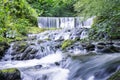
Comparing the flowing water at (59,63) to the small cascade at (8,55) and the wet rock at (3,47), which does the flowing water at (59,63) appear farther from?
the wet rock at (3,47)

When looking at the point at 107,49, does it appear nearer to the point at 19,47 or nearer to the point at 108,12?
the point at 19,47

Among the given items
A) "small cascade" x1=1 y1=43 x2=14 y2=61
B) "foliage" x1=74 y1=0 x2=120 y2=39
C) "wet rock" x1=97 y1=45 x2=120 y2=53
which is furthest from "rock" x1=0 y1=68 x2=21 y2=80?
"wet rock" x1=97 y1=45 x2=120 y2=53

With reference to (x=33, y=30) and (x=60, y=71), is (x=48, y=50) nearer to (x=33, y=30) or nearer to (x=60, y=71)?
(x=60, y=71)

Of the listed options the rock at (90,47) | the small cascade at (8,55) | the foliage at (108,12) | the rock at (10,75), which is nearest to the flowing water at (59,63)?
the small cascade at (8,55)

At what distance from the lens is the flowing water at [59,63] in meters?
7.14

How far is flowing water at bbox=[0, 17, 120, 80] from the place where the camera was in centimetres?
714

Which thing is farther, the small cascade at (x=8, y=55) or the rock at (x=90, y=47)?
the small cascade at (x=8, y=55)

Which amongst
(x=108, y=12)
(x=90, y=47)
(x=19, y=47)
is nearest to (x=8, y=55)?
(x=19, y=47)

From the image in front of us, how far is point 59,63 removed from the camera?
8961mm

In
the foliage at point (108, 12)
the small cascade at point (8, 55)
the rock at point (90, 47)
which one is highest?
the foliage at point (108, 12)

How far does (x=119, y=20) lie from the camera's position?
18.3ft

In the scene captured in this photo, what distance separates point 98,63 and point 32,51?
382cm

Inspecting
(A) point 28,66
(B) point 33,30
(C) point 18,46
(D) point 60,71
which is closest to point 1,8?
(D) point 60,71

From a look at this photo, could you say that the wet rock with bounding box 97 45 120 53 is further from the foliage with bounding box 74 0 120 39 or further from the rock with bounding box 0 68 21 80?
the rock with bounding box 0 68 21 80
